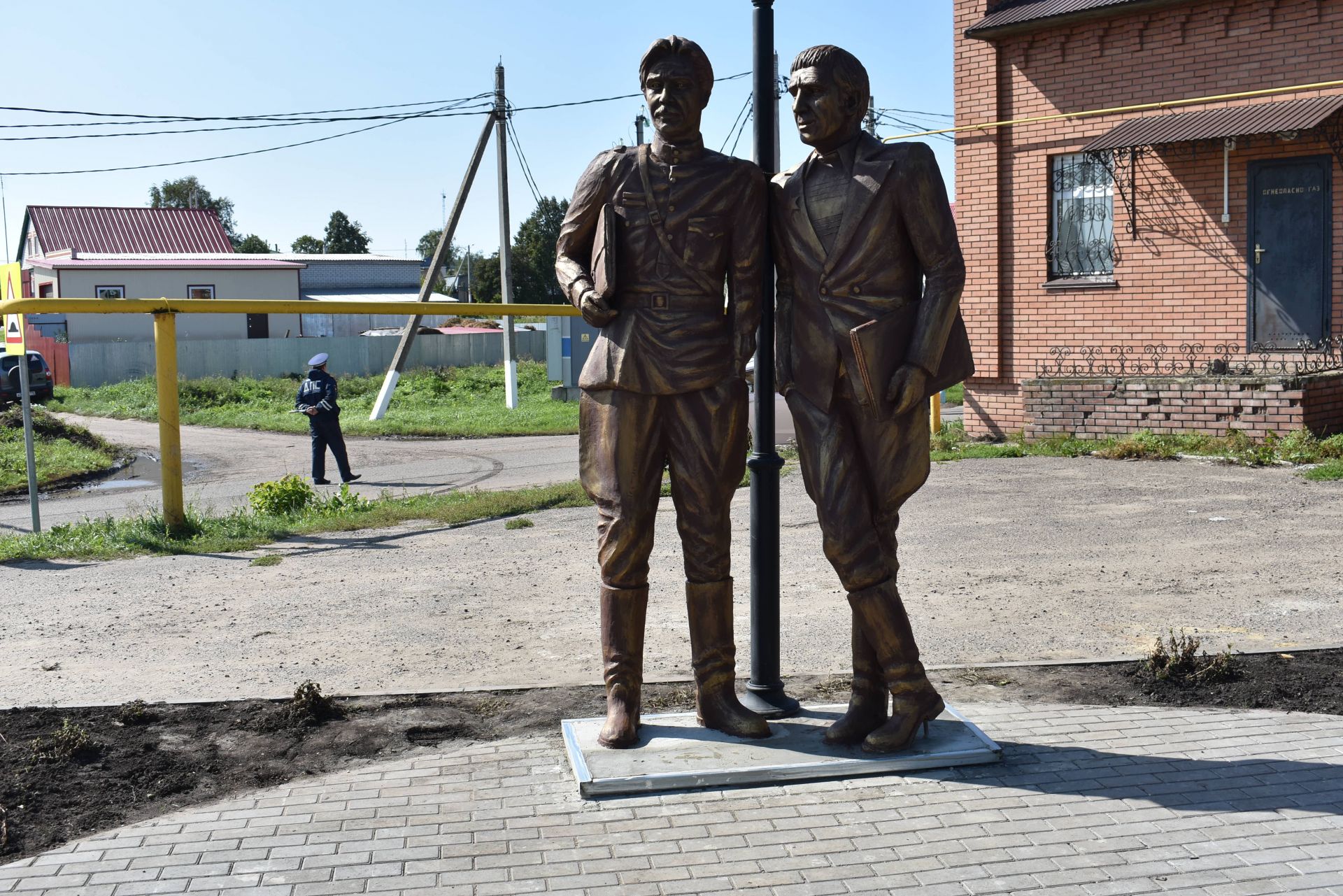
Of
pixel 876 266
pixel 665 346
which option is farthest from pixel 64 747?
pixel 876 266

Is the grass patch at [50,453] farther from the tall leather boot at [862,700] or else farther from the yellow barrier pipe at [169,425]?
the tall leather boot at [862,700]

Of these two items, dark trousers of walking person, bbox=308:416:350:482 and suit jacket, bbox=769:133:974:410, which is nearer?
suit jacket, bbox=769:133:974:410

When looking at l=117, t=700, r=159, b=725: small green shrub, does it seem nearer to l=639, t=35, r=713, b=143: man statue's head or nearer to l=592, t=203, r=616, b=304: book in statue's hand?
l=592, t=203, r=616, b=304: book in statue's hand

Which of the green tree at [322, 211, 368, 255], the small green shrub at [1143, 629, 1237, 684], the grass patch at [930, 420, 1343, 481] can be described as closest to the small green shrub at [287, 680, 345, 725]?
the small green shrub at [1143, 629, 1237, 684]

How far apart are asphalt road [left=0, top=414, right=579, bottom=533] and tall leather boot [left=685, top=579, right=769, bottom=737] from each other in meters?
7.04

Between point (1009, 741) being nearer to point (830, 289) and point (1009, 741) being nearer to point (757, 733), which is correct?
point (757, 733)

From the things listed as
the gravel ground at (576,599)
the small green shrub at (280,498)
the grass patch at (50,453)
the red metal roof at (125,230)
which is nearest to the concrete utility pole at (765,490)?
the gravel ground at (576,599)

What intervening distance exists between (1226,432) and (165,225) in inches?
1870

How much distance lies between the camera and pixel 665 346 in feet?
14.5

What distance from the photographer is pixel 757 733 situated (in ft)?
15.0

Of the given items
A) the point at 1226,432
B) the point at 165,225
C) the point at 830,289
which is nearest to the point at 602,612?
the point at 830,289

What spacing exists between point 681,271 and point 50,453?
1654 centimetres

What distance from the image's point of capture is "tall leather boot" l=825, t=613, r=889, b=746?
14.8 feet

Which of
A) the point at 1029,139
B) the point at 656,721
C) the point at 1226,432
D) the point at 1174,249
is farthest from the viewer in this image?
the point at 1029,139
